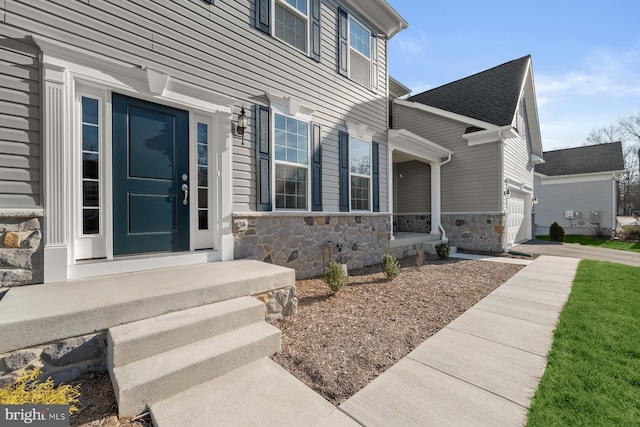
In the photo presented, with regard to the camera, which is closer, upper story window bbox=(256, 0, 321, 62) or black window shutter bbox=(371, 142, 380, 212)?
upper story window bbox=(256, 0, 321, 62)

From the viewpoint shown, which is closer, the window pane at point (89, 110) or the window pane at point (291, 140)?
the window pane at point (89, 110)

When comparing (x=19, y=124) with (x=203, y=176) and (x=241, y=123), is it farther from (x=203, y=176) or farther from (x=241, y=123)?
(x=241, y=123)

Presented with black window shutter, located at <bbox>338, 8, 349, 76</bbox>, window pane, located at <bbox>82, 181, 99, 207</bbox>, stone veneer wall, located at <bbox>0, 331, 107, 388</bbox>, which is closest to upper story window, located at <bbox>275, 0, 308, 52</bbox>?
black window shutter, located at <bbox>338, 8, 349, 76</bbox>

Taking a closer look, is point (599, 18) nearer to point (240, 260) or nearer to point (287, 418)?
point (240, 260)

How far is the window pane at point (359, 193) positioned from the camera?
247 inches

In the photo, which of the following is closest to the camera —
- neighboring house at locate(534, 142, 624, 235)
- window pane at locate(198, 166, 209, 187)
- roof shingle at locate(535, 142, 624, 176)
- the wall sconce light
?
window pane at locate(198, 166, 209, 187)

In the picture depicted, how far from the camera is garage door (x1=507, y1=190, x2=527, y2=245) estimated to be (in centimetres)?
969

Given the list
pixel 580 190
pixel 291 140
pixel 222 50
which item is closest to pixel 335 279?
pixel 291 140

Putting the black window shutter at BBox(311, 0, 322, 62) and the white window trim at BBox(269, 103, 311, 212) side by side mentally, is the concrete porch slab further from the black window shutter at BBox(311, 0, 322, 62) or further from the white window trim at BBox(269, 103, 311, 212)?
the black window shutter at BBox(311, 0, 322, 62)

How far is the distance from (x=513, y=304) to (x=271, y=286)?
3.61 m

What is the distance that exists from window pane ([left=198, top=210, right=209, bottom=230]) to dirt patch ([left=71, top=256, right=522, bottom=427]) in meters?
1.81

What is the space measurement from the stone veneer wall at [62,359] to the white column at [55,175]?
117cm

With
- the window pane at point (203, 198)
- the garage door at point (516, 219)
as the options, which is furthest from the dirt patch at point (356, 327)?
the garage door at point (516, 219)

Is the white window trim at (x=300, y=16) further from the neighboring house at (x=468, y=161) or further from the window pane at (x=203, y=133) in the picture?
the neighboring house at (x=468, y=161)
